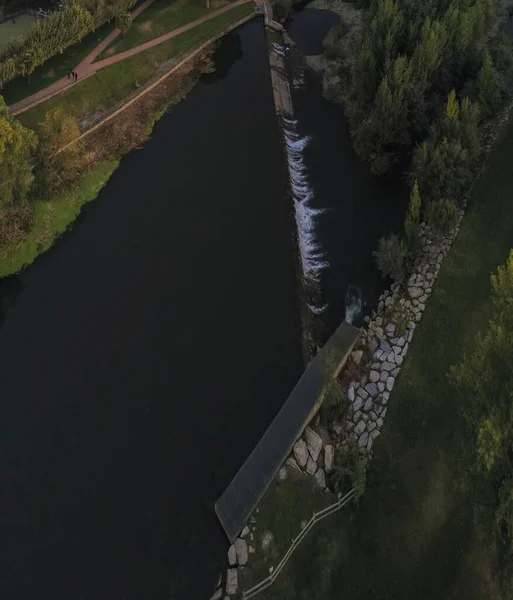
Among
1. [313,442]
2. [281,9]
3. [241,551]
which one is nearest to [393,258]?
[313,442]

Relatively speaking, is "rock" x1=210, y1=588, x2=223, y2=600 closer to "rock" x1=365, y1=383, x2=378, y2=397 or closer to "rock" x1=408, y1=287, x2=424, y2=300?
"rock" x1=365, y1=383, x2=378, y2=397

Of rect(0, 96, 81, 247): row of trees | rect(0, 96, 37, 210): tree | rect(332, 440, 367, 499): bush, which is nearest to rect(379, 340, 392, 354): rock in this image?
Result: rect(332, 440, 367, 499): bush

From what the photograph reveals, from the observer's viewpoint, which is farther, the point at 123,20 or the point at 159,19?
the point at 159,19

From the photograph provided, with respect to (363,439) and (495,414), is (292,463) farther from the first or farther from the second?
(495,414)

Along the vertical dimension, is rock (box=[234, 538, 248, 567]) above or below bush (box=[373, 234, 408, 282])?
below

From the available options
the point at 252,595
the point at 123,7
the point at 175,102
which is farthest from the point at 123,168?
the point at 252,595

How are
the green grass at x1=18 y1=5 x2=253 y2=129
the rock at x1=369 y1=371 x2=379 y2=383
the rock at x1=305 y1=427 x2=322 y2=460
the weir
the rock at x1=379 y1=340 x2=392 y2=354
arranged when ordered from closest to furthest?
the weir → the rock at x1=305 y1=427 x2=322 y2=460 → the rock at x1=369 y1=371 x2=379 y2=383 → the rock at x1=379 y1=340 x2=392 y2=354 → the green grass at x1=18 y1=5 x2=253 y2=129
